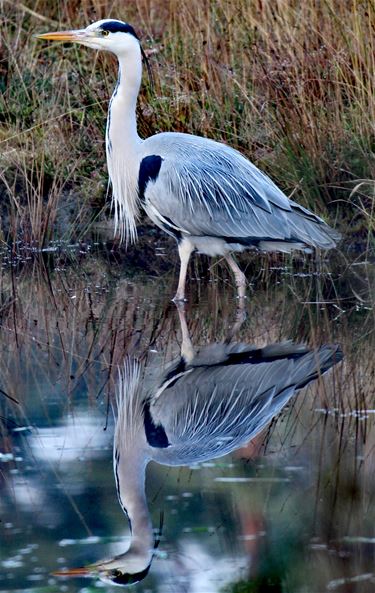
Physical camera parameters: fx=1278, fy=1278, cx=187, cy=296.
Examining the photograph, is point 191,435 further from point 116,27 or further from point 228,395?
point 116,27


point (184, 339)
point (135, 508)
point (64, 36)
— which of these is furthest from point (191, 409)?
point (64, 36)

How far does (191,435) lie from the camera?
4.78 meters

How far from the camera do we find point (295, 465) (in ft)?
14.2

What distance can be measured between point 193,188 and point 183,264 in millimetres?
456

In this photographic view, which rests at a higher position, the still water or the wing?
the wing

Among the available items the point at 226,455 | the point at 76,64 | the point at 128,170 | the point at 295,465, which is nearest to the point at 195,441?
the point at 226,455

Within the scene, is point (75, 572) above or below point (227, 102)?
below

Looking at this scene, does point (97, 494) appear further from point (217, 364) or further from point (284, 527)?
point (217, 364)

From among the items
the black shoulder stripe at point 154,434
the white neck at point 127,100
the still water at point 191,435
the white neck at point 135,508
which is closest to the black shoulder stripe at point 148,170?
the white neck at point 127,100

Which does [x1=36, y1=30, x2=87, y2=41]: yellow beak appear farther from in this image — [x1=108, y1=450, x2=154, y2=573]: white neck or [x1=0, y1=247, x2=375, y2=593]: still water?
[x1=108, y1=450, x2=154, y2=573]: white neck

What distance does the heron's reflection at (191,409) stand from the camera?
152 inches

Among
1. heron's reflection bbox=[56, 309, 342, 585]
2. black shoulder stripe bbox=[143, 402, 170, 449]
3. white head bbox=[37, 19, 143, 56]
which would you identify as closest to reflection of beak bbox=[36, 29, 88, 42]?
white head bbox=[37, 19, 143, 56]

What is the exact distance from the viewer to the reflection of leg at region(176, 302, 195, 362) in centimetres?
593

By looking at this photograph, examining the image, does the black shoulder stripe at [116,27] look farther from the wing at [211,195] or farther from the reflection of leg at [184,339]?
the reflection of leg at [184,339]
